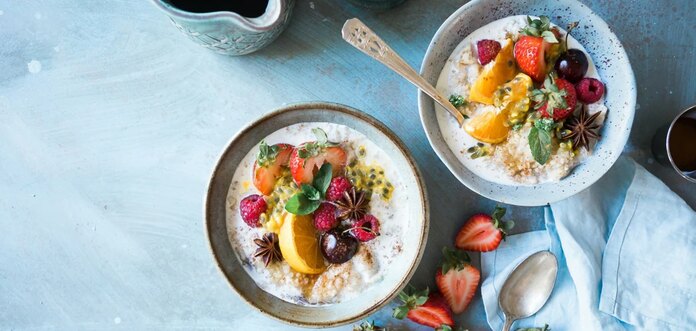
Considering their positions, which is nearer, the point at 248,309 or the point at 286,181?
the point at 286,181

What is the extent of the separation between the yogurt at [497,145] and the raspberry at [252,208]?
0.49 m

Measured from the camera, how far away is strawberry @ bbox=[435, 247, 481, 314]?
5.69ft

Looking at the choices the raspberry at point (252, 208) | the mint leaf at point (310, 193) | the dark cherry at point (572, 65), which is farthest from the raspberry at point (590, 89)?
the raspberry at point (252, 208)

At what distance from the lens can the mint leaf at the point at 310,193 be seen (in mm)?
1586

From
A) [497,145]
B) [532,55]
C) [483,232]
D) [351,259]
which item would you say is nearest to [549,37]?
[532,55]

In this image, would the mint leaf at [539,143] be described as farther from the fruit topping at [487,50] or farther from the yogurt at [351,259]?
the yogurt at [351,259]

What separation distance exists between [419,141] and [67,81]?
97 cm

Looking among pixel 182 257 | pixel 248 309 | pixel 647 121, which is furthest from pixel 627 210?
pixel 182 257

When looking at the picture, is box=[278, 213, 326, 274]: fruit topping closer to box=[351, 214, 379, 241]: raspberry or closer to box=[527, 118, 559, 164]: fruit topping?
box=[351, 214, 379, 241]: raspberry

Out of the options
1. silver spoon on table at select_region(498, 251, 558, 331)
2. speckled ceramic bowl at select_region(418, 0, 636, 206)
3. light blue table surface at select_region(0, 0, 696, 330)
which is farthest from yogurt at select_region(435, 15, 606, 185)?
silver spoon on table at select_region(498, 251, 558, 331)

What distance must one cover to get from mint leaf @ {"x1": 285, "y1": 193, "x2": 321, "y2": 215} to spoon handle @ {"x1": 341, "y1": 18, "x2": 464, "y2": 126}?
0.37 meters

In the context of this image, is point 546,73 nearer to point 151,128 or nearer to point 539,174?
point 539,174

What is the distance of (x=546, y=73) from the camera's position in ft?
5.28

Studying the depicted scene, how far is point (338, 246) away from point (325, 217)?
8 centimetres
